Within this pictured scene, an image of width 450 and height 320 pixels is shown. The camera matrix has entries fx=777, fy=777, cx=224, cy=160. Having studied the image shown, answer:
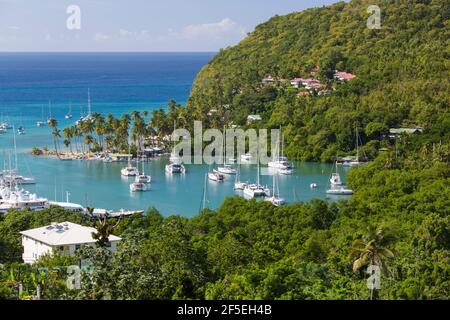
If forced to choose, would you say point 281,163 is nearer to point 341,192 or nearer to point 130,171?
point 341,192

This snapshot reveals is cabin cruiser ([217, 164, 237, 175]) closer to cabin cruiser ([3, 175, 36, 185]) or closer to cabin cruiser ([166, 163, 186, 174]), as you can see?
cabin cruiser ([166, 163, 186, 174])

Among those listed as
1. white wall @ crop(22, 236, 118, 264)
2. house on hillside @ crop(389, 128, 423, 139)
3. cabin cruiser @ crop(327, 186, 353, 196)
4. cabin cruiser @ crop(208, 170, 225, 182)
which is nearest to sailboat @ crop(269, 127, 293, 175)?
cabin cruiser @ crop(208, 170, 225, 182)

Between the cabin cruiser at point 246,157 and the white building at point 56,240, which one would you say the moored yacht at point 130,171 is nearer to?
the cabin cruiser at point 246,157

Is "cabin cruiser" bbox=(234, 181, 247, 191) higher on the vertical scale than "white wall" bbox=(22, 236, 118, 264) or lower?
lower

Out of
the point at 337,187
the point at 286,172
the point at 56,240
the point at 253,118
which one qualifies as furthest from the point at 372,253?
the point at 253,118

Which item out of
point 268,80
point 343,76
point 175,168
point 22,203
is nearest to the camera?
point 22,203

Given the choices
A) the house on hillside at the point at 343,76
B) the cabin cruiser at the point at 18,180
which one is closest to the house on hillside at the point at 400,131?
the house on hillside at the point at 343,76
